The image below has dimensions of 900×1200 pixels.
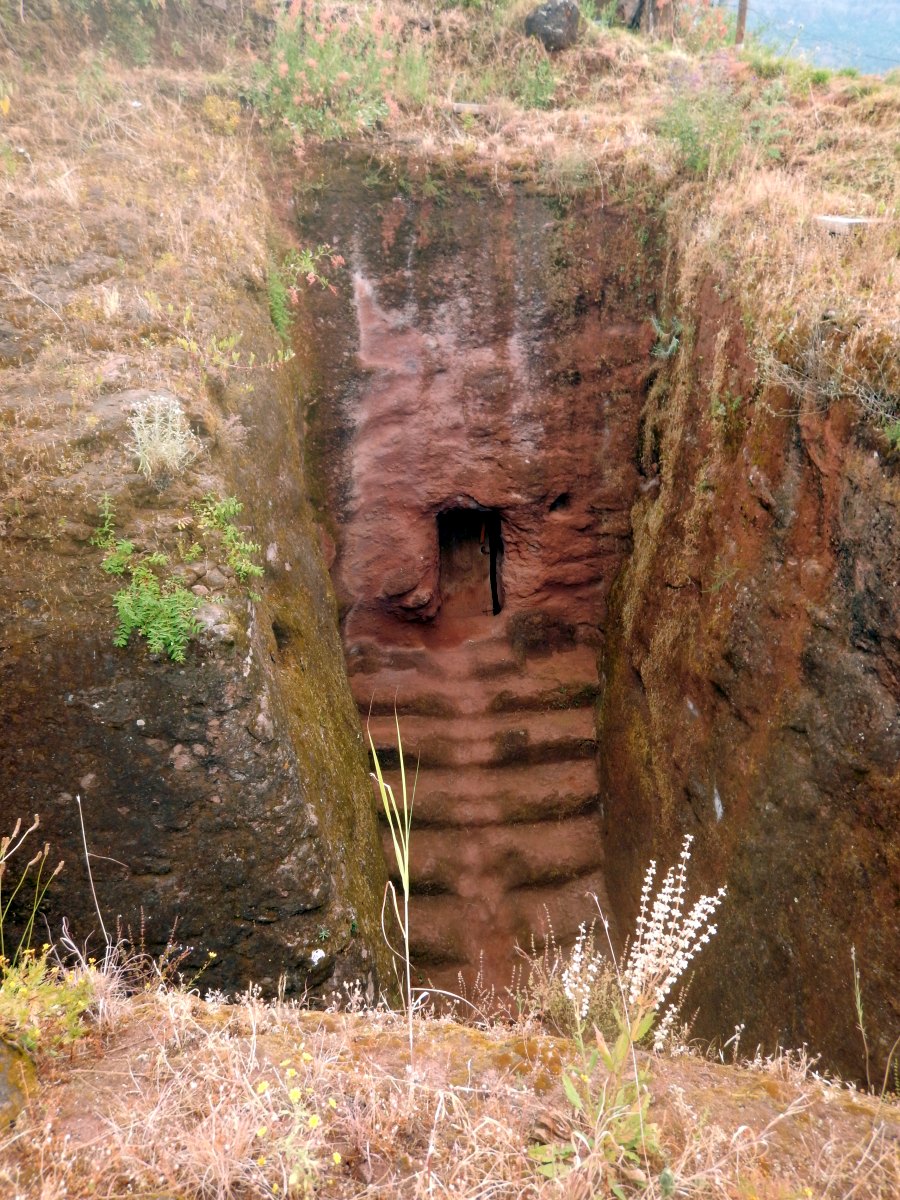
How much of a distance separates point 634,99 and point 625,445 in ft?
10.5

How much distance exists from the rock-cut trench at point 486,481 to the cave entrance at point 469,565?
51 centimetres

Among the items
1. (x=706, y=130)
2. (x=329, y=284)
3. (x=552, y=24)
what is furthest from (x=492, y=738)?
(x=552, y=24)

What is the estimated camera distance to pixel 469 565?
701 centimetres

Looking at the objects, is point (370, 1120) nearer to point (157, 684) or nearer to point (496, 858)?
point (157, 684)

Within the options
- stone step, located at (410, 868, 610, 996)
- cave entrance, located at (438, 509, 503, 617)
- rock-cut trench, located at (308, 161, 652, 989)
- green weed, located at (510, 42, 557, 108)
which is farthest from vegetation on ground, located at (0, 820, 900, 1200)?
green weed, located at (510, 42, 557, 108)

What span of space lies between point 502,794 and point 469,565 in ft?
7.30

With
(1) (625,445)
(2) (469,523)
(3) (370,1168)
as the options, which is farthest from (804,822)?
(2) (469,523)

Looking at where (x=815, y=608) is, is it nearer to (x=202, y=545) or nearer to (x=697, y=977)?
(x=697, y=977)

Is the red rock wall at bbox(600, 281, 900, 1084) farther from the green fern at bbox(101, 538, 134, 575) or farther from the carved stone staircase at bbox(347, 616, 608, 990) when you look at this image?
the green fern at bbox(101, 538, 134, 575)

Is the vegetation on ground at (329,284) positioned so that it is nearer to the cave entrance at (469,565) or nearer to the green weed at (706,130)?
the green weed at (706,130)

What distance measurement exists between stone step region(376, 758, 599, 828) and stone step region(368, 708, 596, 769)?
8 centimetres

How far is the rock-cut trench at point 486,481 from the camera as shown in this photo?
18.8 ft

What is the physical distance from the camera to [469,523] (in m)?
6.95

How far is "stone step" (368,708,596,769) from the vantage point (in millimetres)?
5836
